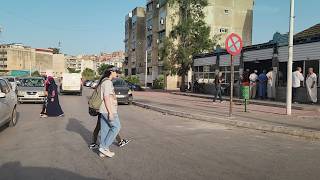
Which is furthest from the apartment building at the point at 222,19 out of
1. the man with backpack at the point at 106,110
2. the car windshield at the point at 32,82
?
the man with backpack at the point at 106,110

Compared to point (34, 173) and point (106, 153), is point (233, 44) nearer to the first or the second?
point (106, 153)

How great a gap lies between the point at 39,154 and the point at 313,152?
226 inches

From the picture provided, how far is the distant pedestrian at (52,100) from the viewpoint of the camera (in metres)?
15.6

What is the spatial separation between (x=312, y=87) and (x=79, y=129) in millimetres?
13783

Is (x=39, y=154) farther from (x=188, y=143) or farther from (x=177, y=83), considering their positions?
(x=177, y=83)

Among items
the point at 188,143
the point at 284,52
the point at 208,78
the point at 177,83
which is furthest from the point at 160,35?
the point at 188,143

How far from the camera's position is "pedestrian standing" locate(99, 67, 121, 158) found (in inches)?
326

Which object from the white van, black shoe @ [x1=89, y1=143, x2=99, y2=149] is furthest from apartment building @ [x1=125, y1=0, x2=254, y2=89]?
black shoe @ [x1=89, y1=143, x2=99, y2=149]

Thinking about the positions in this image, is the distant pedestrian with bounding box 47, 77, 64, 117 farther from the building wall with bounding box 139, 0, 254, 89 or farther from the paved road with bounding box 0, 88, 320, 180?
the building wall with bounding box 139, 0, 254, 89

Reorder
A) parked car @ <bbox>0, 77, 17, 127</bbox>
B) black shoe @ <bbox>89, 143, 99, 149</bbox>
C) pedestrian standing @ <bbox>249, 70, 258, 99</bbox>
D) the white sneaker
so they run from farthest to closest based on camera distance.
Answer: pedestrian standing @ <bbox>249, 70, 258, 99</bbox> < parked car @ <bbox>0, 77, 17, 127</bbox> < black shoe @ <bbox>89, 143, 99, 149</bbox> < the white sneaker

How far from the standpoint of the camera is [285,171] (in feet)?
23.0

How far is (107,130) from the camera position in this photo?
848 cm

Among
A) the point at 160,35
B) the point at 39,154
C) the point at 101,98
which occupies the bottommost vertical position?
the point at 39,154

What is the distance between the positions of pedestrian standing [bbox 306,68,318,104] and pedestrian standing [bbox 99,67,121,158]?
15550 mm
